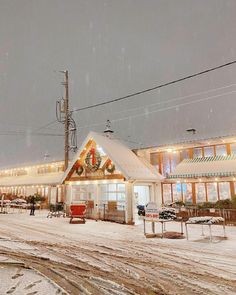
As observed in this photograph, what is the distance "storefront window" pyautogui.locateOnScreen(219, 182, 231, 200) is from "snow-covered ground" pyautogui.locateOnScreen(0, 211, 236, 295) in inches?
269

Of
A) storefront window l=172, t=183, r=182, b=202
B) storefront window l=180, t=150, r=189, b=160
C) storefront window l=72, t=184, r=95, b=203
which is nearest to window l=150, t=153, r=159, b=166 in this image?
storefront window l=180, t=150, r=189, b=160

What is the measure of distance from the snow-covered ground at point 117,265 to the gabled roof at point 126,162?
7052 millimetres

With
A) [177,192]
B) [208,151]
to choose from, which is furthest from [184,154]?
[177,192]

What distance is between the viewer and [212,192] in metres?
19.2

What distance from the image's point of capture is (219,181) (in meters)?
18.9

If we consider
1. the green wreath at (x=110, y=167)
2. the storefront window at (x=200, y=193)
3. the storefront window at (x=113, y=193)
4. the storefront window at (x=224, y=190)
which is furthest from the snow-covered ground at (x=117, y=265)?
the storefront window at (x=113, y=193)

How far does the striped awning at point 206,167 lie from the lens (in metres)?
18.1

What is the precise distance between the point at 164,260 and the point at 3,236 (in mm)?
8370

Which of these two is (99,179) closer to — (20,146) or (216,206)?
(216,206)

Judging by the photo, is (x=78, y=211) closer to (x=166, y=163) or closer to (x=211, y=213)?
(x=166, y=163)

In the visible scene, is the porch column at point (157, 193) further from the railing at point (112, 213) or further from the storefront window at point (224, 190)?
the storefront window at point (224, 190)

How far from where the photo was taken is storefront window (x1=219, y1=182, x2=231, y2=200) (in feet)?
60.7

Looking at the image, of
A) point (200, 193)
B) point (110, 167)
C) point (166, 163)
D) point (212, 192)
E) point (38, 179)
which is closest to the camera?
point (212, 192)

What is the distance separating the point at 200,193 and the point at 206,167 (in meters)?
2.01
